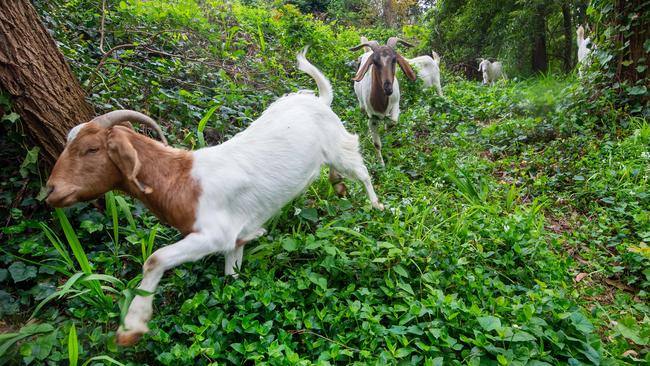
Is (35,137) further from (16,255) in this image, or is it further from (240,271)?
(240,271)

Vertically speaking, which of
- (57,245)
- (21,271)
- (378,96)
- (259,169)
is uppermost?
(378,96)

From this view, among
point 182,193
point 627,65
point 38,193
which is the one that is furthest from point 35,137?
point 627,65

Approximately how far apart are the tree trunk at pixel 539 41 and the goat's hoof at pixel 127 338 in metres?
8.41

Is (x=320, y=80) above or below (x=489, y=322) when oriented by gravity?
above

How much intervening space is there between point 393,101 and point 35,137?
4.10m

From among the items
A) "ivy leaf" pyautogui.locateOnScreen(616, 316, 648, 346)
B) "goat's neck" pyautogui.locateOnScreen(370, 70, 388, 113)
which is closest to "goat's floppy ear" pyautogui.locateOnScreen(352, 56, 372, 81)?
"goat's neck" pyautogui.locateOnScreen(370, 70, 388, 113)

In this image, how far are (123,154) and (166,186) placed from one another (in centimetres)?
29

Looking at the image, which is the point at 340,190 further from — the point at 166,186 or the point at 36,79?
the point at 36,79

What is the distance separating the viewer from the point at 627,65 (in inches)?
198

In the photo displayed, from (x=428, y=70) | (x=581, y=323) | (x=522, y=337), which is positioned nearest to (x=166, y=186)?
(x=522, y=337)

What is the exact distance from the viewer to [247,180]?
273 centimetres

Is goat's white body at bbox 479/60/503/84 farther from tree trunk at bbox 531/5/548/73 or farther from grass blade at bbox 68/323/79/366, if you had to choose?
grass blade at bbox 68/323/79/366

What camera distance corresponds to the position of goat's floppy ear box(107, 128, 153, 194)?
2.42m

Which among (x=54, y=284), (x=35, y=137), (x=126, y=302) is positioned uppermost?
(x=35, y=137)
